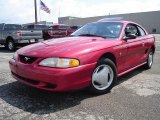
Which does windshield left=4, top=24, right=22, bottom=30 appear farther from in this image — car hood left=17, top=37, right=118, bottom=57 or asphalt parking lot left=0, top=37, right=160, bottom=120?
car hood left=17, top=37, right=118, bottom=57

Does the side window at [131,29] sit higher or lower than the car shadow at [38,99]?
higher

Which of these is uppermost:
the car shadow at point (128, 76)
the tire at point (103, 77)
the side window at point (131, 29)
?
A: the side window at point (131, 29)

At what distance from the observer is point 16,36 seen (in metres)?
12.1

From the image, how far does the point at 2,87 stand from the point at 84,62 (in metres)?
1.94

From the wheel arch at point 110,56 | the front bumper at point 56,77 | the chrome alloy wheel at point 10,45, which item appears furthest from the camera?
the chrome alloy wheel at point 10,45

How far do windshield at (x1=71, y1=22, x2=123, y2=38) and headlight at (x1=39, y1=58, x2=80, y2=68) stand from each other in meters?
1.45

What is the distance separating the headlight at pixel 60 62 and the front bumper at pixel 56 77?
0.22 feet

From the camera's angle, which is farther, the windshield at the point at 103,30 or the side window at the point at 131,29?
the side window at the point at 131,29

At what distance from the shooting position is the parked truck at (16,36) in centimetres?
1206

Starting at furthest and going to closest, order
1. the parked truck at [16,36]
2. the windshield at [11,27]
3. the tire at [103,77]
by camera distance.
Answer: the windshield at [11,27]
the parked truck at [16,36]
the tire at [103,77]

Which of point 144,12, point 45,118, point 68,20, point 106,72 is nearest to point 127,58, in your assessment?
point 106,72

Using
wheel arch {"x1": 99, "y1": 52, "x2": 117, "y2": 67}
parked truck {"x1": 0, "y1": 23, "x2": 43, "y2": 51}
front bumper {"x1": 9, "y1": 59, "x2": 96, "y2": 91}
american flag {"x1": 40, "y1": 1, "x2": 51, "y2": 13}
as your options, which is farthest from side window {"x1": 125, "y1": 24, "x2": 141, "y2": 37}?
american flag {"x1": 40, "y1": 1, "x2": 51, "y2": 13}

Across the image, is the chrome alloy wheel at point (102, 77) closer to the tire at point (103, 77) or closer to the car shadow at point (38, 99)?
the tire at point (103, 77)

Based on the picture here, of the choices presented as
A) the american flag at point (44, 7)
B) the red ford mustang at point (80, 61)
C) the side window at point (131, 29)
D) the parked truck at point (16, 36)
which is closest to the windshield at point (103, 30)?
the red ford mustang at point (80, 61)
